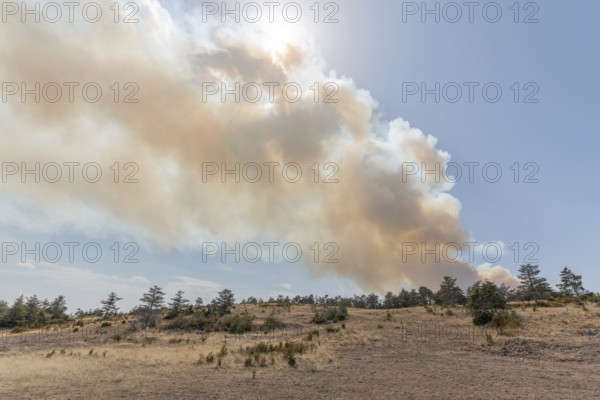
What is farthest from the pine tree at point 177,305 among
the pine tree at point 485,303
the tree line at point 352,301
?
the pine tree at point 485,303

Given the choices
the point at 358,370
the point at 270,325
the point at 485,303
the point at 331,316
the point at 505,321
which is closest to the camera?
the point at 358,370

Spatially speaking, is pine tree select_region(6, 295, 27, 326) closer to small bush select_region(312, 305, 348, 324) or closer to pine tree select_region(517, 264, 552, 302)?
small bush select_region(312, 305, 348, 324)

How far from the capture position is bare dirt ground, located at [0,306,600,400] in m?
12.3

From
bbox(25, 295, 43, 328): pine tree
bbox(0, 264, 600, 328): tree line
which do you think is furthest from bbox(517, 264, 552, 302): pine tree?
bbox(25, 295, 43, 328): pine tree

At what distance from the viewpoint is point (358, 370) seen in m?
16.1

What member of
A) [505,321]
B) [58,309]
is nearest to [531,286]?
[505,321]

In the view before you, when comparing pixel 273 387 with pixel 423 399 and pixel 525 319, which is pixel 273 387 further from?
pixel 525 319

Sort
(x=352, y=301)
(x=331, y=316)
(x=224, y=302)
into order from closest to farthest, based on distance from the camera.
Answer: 1. (x=331, y=316)
2. (x=224, y=302)
3. (x=352, y=301)

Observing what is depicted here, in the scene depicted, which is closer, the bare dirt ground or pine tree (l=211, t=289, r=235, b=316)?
the bare dirt ground

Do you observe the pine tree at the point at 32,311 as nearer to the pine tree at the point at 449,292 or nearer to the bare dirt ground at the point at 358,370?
the bare dirt ground at the point at 358,370

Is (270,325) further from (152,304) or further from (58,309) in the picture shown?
(58,309)

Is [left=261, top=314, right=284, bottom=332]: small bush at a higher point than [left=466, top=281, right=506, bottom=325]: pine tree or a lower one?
lower

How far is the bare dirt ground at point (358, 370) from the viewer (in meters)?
12.3

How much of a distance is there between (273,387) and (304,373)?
3.00 meters
